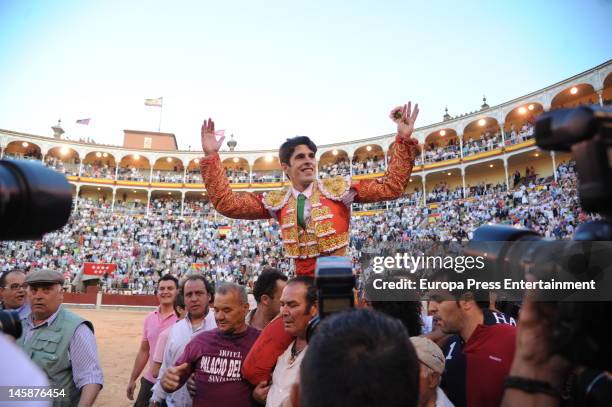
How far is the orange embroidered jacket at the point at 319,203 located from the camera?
2.66 meters

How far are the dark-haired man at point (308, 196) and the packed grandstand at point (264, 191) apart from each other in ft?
57.8

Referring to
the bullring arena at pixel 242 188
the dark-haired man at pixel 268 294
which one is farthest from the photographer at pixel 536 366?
the bullring arena at pixel 242 188

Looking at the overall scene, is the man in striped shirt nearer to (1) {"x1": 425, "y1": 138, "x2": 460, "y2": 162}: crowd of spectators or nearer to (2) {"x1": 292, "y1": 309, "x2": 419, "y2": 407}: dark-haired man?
(2) {"x1": 292, "y1": 309, "x2": 419, "y2": 407}: dark-haired man

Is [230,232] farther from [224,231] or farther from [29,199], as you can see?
[29,199]

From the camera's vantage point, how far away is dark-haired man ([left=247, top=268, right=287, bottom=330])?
11.8 ft

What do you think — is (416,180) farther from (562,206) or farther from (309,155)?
(309,155)

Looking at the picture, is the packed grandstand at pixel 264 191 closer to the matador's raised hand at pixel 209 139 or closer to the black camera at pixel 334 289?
the matador's raised hand at pixel 209 139

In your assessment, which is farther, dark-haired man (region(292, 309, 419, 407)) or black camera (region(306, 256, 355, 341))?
black camera (region(306, 256, 355, 341))

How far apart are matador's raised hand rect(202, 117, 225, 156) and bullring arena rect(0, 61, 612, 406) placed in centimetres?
1214

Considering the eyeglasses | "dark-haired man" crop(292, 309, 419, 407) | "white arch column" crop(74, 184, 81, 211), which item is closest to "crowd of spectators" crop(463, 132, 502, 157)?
the eyeglasses

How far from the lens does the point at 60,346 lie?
9.98 ft

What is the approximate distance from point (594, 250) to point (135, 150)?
135 ft

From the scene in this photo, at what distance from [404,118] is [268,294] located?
1990mm

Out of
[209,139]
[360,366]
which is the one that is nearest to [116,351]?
[209,139]
